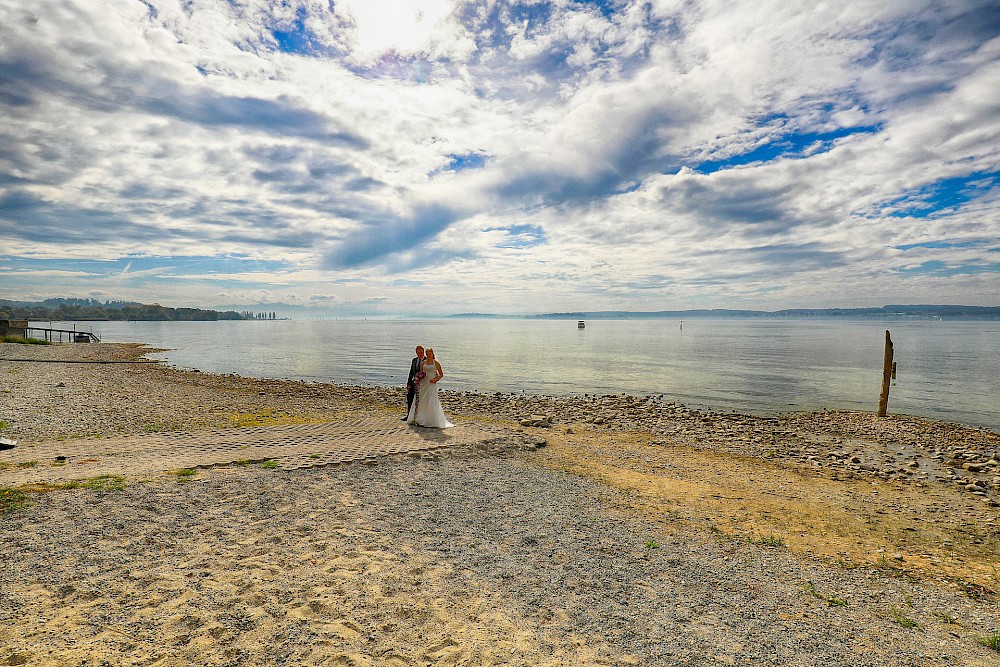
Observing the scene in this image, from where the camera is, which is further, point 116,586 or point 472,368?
point 472,368

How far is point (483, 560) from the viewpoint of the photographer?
22.3 feet

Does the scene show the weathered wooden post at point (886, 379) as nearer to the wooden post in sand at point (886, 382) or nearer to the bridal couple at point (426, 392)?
the wooden post in sand at point (886, 382)

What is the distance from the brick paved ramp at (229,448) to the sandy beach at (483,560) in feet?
0.53

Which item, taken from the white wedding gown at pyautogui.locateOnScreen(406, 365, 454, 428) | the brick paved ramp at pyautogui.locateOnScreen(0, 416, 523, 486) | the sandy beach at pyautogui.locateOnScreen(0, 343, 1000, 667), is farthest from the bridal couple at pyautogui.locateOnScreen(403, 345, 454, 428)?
the sandy beach at pyautogui.locateOnScreen(0, 343, 1000, 667)

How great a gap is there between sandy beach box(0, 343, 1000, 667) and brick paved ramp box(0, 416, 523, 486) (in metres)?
0.16

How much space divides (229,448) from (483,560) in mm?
8725

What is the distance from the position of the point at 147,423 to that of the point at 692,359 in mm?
53999

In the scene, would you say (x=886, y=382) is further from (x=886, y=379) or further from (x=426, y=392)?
(x=426, y=392)

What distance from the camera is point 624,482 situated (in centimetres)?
1138

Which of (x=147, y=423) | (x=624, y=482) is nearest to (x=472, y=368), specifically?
(x=147, y=423)

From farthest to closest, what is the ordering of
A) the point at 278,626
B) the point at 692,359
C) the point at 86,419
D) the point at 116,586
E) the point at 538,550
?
the point at 692,359 → the point at 86,419 → the point at 538,550 → the point at 116,586 → the point at 278,626

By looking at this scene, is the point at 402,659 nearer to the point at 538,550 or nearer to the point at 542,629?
the point at 542,629

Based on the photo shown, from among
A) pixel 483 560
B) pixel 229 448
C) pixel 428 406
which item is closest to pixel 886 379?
pixel 428 406

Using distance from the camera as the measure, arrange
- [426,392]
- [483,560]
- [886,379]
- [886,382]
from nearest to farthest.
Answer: [483,560] < [426,392] < [886,382] < [886,379]
